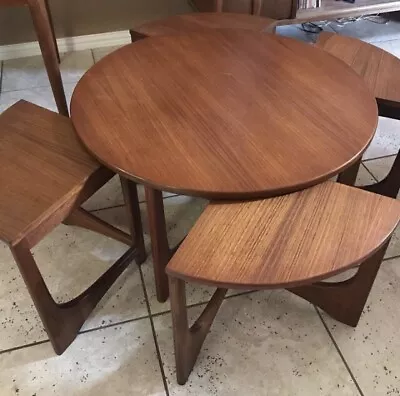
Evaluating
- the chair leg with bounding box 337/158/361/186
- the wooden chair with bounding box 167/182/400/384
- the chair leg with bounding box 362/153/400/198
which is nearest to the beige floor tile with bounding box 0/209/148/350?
the wooden chair with bounding box 167/182/400/384

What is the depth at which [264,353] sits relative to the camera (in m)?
1.30

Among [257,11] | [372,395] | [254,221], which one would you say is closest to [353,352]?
[372,395]

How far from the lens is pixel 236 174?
1015mm

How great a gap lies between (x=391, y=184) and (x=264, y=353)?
29.7 inches

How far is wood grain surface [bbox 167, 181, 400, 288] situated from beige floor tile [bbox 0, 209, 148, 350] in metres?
0.53

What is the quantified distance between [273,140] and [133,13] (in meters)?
1.67

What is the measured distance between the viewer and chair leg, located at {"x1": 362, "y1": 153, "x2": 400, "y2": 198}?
162 cm

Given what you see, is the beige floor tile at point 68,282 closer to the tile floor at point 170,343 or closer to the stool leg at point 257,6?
the tile floor at point 170,343

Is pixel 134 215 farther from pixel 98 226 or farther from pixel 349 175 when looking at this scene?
pixel 349 175

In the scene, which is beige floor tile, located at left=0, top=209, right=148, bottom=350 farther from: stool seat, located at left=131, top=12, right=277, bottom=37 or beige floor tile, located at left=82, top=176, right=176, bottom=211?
stool seat, located at left=131, top=12, right=277, bottom=37

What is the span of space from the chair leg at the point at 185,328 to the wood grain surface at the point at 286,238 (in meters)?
0.10

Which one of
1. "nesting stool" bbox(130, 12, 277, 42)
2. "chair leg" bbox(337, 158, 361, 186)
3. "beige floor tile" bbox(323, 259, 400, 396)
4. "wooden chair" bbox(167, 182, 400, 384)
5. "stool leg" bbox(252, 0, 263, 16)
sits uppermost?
"nesting stool" bbox(130, 12, 277, 42)

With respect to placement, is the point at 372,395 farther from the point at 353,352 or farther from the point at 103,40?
the point at 103,40

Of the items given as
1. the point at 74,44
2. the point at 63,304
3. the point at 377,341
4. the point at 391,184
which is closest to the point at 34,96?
the point at 74,44
